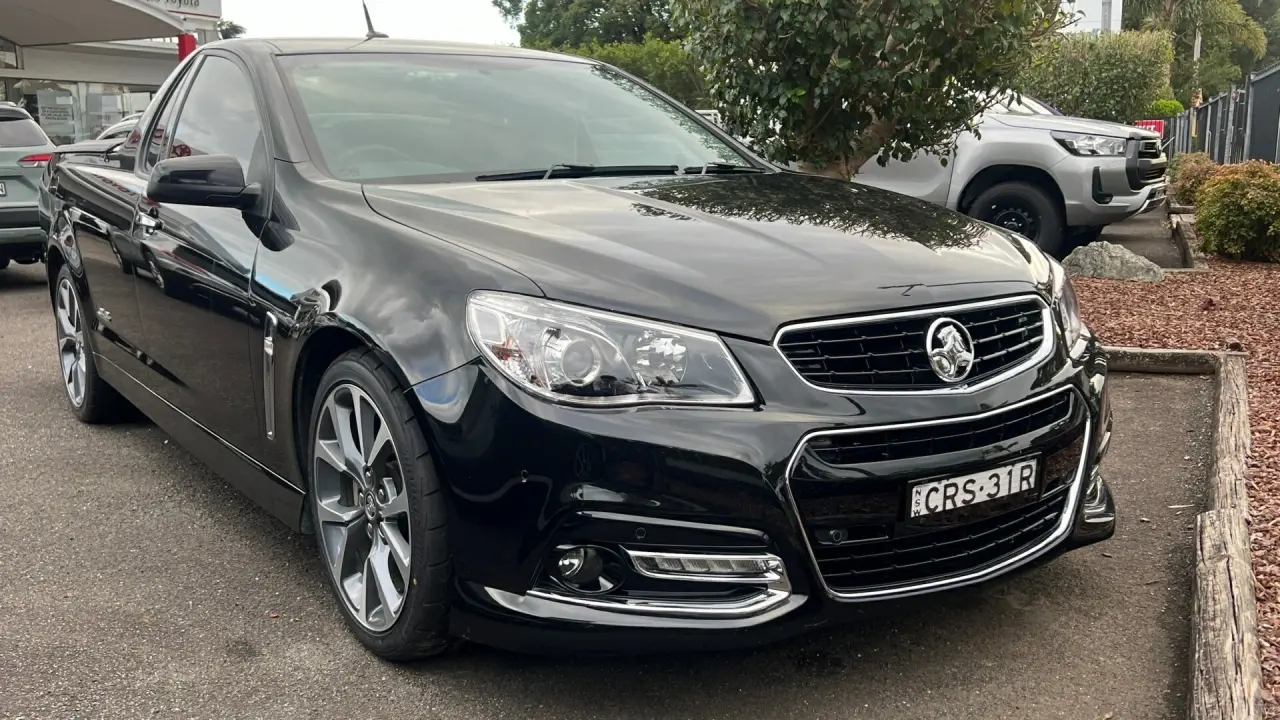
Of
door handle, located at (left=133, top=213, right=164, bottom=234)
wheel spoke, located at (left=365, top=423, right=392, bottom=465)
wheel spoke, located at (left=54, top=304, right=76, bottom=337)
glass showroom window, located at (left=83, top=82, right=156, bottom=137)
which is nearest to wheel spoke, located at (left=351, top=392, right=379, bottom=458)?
wheel spoke, located at (left=365, top=423, right=392, bottom=465)

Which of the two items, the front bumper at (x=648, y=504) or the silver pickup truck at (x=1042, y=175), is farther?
the silver pickup truck at (x=1042, y=175)

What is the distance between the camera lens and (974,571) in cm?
267

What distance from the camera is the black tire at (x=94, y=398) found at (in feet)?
16.4

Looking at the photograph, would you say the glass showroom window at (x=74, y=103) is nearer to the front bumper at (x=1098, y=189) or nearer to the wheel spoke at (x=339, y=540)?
the front bumper at (x=1098, y=189)

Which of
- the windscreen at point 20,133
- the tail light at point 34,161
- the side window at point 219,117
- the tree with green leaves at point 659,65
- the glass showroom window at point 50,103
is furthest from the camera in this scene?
the tree with green leaves at point 659,65

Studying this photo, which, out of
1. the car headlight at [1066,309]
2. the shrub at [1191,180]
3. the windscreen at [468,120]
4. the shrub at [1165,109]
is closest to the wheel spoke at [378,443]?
the windscreen at [468,120]

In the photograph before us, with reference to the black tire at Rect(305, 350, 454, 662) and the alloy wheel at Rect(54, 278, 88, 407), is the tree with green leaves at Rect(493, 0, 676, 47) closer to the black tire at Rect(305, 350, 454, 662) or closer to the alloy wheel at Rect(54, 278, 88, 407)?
the alloy wheel at Rect(54, 278, 88, 407)

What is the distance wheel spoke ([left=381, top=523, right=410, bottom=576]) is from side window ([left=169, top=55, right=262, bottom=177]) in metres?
1.34

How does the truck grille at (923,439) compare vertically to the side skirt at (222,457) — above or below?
above

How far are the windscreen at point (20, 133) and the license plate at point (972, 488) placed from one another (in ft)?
30.5

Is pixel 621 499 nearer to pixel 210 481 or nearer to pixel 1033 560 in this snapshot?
pixel 1033 560

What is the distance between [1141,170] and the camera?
9.60 m

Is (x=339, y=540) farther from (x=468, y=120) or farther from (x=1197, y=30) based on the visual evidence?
(x=1197, y=30)

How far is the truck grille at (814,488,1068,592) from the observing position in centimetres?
250
